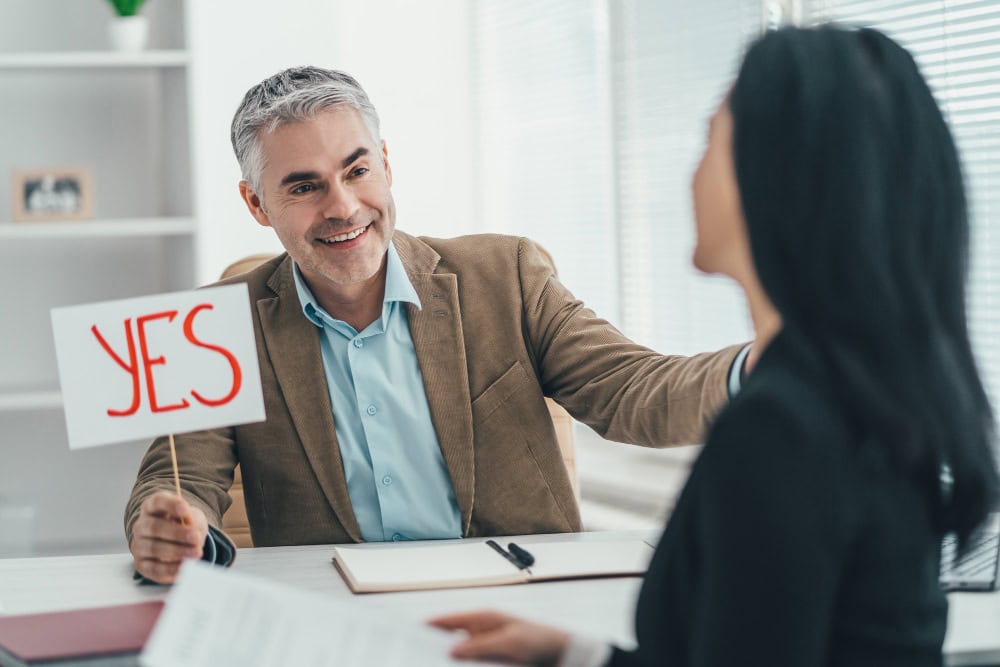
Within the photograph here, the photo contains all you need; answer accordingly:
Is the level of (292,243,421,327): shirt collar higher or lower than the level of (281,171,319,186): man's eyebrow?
lower

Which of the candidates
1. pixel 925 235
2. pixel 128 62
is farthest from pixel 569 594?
pixel 128 62

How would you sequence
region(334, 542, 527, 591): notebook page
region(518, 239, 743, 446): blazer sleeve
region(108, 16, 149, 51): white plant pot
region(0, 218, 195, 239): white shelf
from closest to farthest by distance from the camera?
region(334, 542, 527, 591): notebook page → region(518, 239, 743, 446): blazer sleeve → region(0, 218, 195, 239): white shelf → region(108, 16, 149, 51): white plant pot

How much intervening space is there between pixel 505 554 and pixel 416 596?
7.9 inches

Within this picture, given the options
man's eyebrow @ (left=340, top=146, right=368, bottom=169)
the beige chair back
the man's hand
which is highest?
man's eyebrow @ (left=340, top=146, right=368, bottom=169)

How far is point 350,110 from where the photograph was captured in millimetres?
1862

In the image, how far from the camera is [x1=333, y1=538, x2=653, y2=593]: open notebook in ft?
4.57

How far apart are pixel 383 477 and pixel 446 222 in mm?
2050

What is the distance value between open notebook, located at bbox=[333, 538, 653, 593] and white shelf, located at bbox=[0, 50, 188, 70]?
1847 mm

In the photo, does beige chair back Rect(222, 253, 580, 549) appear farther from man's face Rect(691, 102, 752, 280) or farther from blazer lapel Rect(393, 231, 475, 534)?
man's face Rect(691, 102, 752, 280)

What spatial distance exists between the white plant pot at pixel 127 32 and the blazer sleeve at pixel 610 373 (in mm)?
1541

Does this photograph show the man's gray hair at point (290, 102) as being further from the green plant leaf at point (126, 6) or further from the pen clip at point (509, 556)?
the green plant leaf at point (126, 6)

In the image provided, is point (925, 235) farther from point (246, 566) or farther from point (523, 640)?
point (246, 566)

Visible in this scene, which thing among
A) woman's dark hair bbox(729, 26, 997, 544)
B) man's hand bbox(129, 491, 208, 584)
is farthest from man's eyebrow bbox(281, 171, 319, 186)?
woman's dark hair bbox(729, 26, 997, 544)

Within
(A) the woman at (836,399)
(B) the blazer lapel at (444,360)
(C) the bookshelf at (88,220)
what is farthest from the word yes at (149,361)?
(C) the bookshelf at (88,220)
